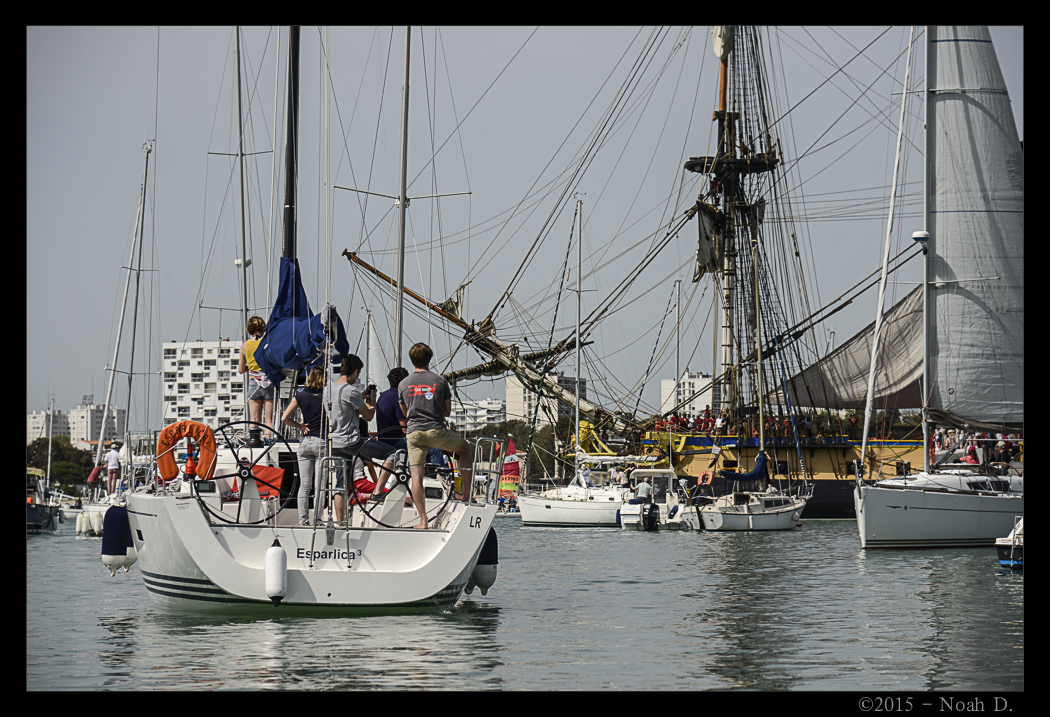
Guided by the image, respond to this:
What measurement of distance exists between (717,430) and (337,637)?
41.4 meters

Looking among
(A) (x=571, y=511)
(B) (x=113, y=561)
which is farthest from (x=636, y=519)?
(B) (x=113, y=561)

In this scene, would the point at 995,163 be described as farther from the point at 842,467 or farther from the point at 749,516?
the point at 842,467

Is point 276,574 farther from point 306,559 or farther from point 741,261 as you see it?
point 741,261

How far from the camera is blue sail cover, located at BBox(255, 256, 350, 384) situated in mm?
15008

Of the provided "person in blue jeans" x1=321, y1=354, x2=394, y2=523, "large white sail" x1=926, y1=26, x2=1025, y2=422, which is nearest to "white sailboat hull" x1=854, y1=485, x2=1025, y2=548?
"large white sail" x1=926, y1=26, x2=1025, y2=422

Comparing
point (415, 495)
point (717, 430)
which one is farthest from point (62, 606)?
point (717, 430)

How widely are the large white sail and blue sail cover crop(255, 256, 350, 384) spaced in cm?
2105

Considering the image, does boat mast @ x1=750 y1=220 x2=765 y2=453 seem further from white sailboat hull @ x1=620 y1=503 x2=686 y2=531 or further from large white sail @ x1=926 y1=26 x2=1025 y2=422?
large white sail @ x1=926 y1=26 x2=1025 y2=422

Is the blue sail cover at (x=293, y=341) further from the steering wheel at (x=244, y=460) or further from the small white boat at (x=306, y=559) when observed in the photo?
the small white boat at (x=306, y=559)

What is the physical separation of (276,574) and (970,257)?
2538 centimetres

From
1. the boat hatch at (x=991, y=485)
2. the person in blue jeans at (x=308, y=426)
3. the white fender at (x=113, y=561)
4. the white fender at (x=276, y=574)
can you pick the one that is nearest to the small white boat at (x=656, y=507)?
the boat hatch at (x=991, y=485)

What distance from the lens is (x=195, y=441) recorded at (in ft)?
45.0

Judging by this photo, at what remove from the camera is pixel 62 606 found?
15.8 metres

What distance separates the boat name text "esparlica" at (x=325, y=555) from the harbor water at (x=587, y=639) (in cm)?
69
